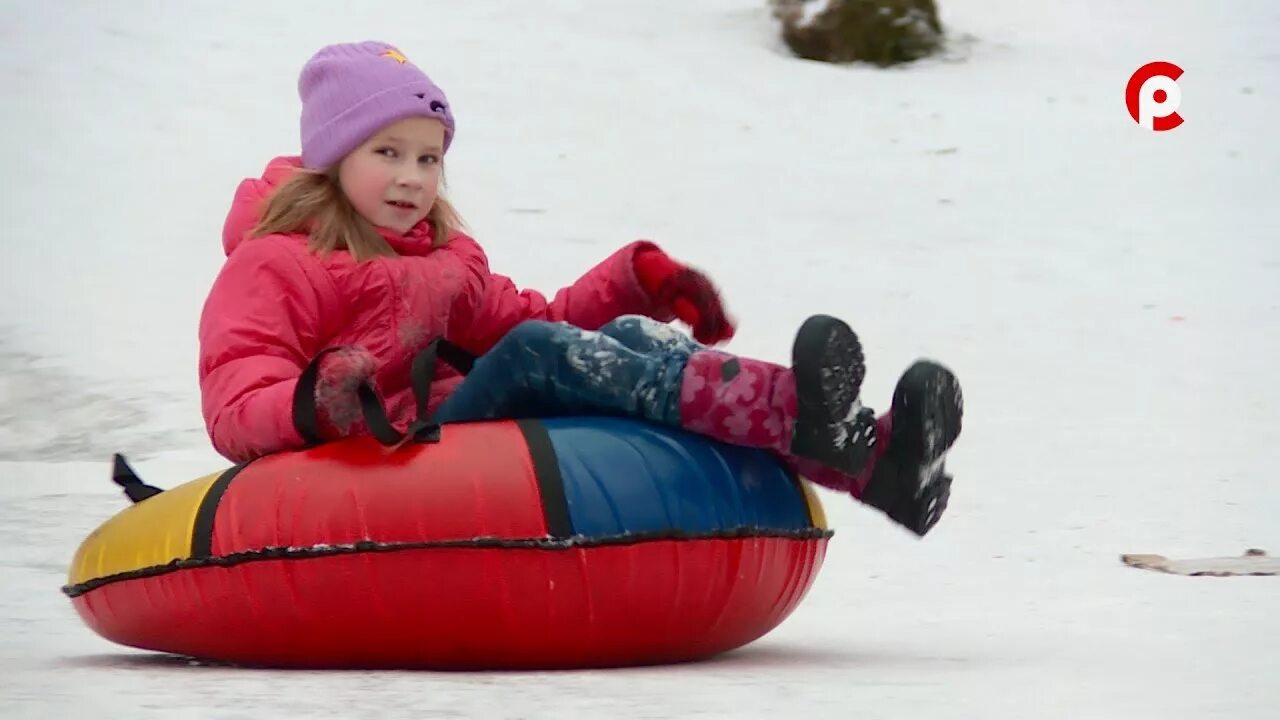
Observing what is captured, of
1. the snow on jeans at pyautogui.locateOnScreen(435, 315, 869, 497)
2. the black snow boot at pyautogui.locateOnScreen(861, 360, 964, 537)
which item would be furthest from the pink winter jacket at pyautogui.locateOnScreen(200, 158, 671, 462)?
the black snow boot at pyautogui.locateOnScreen(861, 360, 964, 537)

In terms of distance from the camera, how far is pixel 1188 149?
909 cm

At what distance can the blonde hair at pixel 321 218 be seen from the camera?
3.11 metres

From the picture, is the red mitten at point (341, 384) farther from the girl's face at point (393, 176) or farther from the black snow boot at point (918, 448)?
the black snow boot at point (918, 448)

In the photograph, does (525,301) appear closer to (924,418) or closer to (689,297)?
(689,297)

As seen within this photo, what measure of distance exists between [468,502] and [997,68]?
27.0ft

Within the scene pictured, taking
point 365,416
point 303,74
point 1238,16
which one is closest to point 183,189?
point 303,74

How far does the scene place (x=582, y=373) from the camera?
2.81 m

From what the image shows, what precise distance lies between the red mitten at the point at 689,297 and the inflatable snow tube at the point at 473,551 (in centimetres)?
52

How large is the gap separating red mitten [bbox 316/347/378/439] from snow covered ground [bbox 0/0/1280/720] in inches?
16.3

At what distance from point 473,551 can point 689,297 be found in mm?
884

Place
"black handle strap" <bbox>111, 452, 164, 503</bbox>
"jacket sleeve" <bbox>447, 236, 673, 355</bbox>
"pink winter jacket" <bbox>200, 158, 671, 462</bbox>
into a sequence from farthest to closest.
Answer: "jacket sleeve" <bbox>447, 236, 673, 355</bbox>
"black handle strap" <bbox>111, 452, 164, 503</bbox>
"pink winter jacket" <bbox>200, 158, 671, 462</bbox>

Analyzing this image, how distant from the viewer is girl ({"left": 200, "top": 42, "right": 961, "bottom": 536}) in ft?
8.96

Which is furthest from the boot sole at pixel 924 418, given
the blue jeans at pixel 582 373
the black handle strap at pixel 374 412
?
the black handle strap at pixel 374 412

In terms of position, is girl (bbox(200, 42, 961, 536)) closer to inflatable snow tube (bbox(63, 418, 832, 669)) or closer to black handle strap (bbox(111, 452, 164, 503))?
inflatable snow tube (bbox(63, 418, 832, 669))
